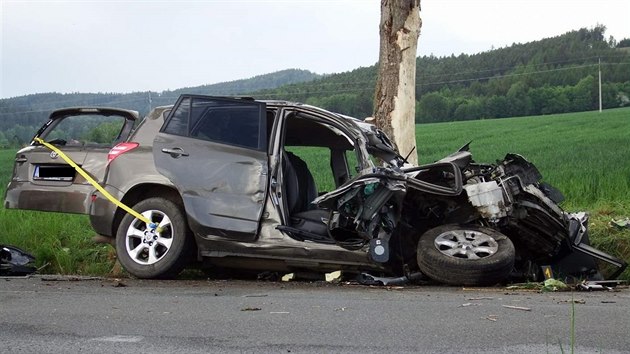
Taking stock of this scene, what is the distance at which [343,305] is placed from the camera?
664 cm

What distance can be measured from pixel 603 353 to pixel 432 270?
Answer: 129 inches

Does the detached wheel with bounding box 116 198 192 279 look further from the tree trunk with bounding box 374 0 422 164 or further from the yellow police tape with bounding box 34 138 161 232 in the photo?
the tree trunk with bounding box 374 0 422 164

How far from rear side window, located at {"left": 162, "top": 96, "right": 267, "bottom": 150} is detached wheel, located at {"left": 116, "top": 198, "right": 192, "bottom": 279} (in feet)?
2.53

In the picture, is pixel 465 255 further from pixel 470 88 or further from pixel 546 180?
pixel 470 88

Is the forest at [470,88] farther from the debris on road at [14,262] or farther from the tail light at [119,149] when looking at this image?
the tail light at [119,149]

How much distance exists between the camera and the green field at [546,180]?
37.3 ft

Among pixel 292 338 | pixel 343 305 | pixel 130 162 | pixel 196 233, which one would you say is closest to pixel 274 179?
pixel 196 233

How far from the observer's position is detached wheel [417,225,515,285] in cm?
789

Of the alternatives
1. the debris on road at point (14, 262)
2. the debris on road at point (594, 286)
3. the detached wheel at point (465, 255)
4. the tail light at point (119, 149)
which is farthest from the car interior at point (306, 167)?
the debris on road at point (14, 262)

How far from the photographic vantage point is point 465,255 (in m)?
8.12

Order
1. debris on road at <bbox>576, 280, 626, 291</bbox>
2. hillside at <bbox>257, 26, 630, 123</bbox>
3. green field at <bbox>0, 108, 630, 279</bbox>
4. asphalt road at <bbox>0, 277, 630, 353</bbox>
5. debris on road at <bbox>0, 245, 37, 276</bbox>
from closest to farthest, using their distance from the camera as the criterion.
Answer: asphalt road at <bbox>0, 277, 630, 353</bbox> → debris on road at <bbox>576, 280, 626, 291</bbox> → debris on road at <bbox>0, 245, 37, 276</bbox> → green field at <bbox>0, 108, 630, 279</bbox> → hillside at <bbox>257, 26, 630, 123</bbox>

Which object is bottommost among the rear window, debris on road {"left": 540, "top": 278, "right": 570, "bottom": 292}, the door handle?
debris on road {"left": 540, "top": 278, "right": 570, "bottom": 292}

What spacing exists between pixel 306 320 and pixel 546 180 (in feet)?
32.8

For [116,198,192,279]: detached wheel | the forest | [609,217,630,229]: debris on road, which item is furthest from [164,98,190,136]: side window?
the forest
